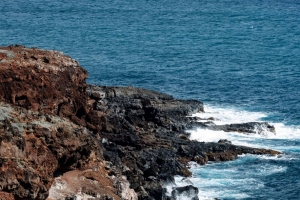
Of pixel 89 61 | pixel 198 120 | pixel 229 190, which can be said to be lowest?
pixel 229 190

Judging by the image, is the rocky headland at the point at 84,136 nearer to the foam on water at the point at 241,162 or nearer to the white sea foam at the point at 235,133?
the white sea foam at the point at 235,133

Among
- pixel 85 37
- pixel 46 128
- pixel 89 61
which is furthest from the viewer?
pixel 85 37

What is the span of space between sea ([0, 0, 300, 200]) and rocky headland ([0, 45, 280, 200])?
131 inches

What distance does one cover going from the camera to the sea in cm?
8100

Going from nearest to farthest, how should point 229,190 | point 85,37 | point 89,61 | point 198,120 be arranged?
point 229,190
point 198,120
point 89,61
point 85,37

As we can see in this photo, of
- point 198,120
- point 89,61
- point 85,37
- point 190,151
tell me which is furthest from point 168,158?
point 85,37

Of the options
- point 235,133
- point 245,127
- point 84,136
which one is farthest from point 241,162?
point 84,136

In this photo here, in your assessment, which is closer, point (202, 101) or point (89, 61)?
point (202, 101)

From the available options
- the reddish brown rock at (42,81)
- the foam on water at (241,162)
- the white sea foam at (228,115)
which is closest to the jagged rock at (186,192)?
the foam on water at (241,162)

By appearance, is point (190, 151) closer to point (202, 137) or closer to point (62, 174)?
point (202, 137)

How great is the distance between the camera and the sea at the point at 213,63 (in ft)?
266

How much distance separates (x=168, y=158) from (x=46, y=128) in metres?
28.3

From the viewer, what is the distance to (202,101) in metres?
110

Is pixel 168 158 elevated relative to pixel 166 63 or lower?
lower
